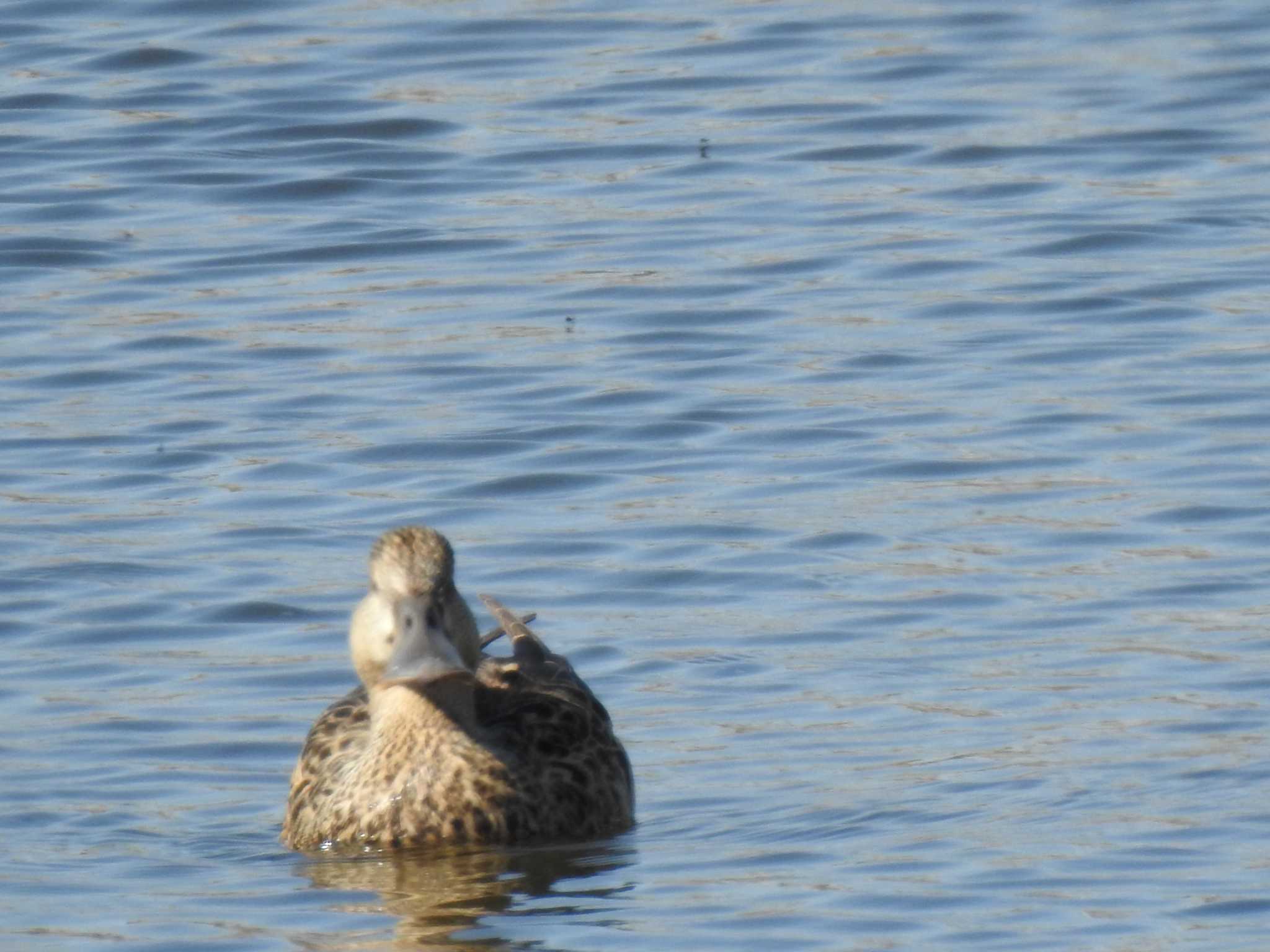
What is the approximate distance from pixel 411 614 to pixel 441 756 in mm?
709

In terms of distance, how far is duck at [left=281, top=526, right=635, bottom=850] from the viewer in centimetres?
871

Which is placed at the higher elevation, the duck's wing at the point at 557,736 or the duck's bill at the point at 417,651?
the duck's bill at the point at 417,651

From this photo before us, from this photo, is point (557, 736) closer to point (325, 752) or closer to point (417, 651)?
point (325, 752)

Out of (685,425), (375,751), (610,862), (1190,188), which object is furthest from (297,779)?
(1190,188)

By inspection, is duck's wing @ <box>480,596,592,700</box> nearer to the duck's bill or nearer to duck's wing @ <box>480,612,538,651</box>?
duck's wing @ <box>480,612,538,651</box>

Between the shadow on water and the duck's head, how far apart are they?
1.66 feet

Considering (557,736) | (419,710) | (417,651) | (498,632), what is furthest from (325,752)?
(498,632)

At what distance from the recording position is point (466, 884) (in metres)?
8.57

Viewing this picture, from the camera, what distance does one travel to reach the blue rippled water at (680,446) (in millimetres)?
8391

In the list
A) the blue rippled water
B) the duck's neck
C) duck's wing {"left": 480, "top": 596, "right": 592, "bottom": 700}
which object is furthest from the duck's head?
duck's wing {"left": 480, "top": 596, "right": 592, "bottom": 700}

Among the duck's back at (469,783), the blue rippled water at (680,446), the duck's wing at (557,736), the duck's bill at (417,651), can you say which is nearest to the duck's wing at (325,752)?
the duck's back at (469,783)

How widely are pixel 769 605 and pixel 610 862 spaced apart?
86.5 inches

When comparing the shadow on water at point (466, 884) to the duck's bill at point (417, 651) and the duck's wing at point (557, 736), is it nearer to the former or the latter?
the duck's wing at point (557, 736)

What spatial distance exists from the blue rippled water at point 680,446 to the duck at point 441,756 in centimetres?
14
